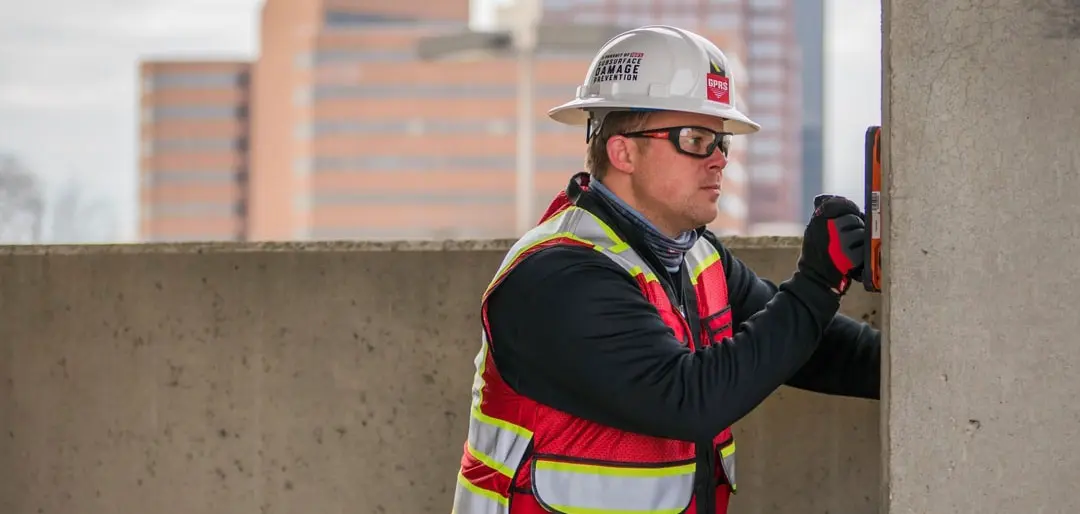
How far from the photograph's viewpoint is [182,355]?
12.8 ft

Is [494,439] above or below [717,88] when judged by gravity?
below

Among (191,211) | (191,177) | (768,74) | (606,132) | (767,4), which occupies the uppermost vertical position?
(767,4)

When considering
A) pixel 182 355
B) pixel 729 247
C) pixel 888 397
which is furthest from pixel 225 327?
pixel 888 397

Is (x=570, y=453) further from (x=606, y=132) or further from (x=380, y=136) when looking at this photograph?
(x=380, y=136)

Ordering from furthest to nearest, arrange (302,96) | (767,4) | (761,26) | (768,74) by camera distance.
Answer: (767,4)
(761,26)
(768,74)
(302,96)

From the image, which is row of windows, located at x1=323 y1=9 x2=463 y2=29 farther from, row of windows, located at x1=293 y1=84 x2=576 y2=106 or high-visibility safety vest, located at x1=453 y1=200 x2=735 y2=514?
high-visibility safety vest, located at x1=453 y1=200 x2=735 y2=514

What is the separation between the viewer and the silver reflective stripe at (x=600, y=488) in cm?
249

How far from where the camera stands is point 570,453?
2.50m

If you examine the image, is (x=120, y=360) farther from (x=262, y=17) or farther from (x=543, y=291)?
(x=262, y=17)

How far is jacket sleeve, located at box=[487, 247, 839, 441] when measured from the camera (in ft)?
7.64

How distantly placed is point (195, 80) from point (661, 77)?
125610 mm

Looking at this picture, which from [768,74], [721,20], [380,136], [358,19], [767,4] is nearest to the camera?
[380,136]

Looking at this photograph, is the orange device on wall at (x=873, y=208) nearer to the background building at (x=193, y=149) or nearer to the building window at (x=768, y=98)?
the background building at (x=193, y=149)

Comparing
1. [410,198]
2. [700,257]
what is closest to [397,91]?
[410,198]
